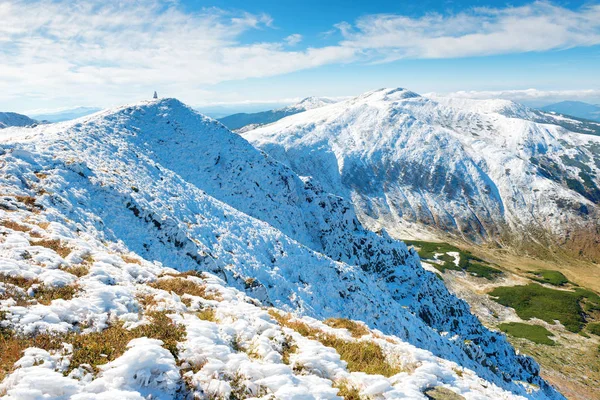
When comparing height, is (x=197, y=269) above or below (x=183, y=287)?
below

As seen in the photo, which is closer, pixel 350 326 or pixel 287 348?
pixel 287 348

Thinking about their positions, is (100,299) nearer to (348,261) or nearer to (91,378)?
(91,378)

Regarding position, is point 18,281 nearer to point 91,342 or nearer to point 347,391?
point 91,342

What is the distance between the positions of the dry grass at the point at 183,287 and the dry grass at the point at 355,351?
363 centimetres

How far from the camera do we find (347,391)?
8133mm

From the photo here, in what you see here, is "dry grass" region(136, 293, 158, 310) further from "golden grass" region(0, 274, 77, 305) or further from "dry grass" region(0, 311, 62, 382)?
"dry grass" region(0, 311, 62, 382)

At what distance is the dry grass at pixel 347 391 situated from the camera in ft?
26.4

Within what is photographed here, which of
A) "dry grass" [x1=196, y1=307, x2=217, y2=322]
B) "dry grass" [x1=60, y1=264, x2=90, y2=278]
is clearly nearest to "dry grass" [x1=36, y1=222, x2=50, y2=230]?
"dry grass" [x1=60, y1=264, x2=90, y2=278]

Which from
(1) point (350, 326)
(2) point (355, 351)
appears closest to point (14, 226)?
(2) point (355, 351)

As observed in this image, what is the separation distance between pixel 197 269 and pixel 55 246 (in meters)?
12.5

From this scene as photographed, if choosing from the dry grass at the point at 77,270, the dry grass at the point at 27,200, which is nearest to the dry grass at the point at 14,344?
the dry grass at the point at 77,270

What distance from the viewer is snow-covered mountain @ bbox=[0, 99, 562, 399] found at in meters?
7.91

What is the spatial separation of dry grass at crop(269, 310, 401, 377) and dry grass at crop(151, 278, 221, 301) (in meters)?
3.63

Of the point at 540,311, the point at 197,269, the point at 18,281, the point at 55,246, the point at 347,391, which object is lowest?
the point at 540,311
